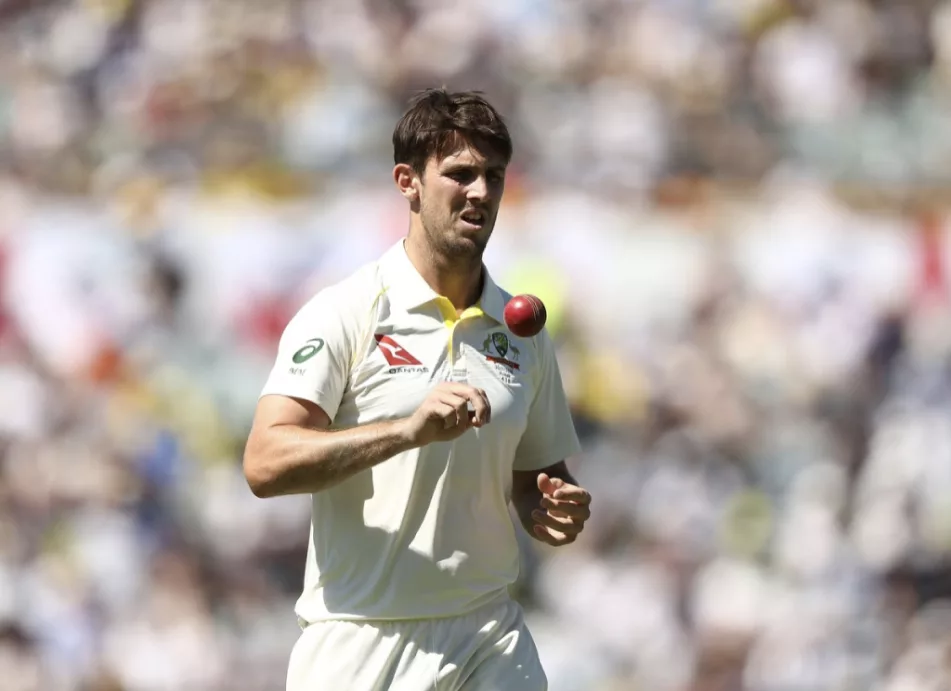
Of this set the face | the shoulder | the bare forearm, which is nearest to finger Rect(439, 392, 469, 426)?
the bare forearm

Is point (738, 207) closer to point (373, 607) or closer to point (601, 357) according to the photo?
point (601, 357)

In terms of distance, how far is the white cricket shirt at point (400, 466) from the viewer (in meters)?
3.51

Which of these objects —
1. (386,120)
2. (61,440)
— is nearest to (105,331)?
(61,440)

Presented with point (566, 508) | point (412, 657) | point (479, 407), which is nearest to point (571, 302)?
point (566, 508)

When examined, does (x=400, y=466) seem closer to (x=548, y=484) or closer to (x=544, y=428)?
(x=548, y=484)

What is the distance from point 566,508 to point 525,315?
1.59 feet

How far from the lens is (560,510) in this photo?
3537 mm

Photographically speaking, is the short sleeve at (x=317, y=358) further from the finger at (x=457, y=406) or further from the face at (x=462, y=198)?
the finger at (x=457, y=406)

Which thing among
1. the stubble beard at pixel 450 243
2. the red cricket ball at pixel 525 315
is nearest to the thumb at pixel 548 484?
the red cricket ball at pixel 525 315

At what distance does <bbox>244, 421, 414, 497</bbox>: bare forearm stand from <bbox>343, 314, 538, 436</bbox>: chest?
0.24 metres

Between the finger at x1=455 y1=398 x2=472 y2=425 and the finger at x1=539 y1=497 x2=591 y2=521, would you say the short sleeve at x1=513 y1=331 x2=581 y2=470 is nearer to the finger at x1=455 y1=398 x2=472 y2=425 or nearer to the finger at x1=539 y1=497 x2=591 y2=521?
the finger at x1=539 y1=497 x2=591 y2=521

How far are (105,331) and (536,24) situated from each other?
10.7 feet

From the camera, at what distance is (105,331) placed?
8617 mm

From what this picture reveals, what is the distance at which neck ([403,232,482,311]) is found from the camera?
3705 mm
